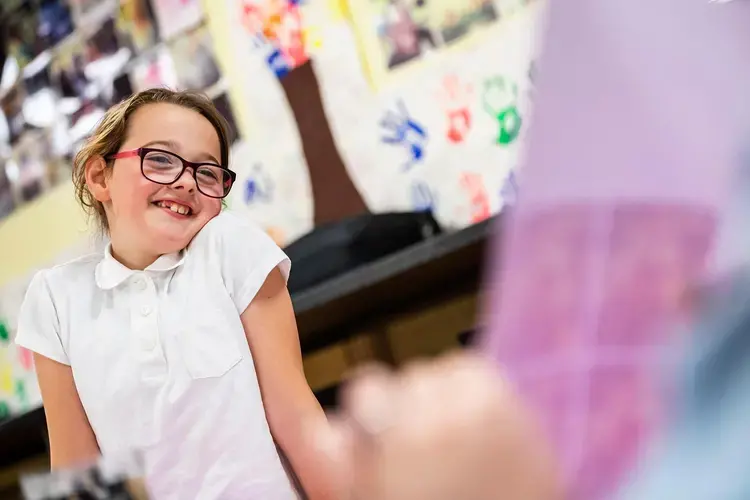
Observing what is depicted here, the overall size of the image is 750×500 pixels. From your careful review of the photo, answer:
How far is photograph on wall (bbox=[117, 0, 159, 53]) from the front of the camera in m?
0.93

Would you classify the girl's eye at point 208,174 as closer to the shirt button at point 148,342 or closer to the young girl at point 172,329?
the young girl at point 172,329

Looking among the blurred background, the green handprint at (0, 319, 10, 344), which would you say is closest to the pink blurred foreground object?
the blurred background

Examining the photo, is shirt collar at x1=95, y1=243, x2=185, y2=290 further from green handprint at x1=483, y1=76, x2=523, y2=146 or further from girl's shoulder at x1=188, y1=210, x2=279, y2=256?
green handprint at x1=483, y1=76, x2=523, y2=146

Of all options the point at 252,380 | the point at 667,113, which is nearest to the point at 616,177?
the point at 667,113

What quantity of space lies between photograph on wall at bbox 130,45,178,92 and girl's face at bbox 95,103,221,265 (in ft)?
1.11

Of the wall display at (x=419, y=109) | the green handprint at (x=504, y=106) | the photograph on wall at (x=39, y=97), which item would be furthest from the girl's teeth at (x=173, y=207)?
the photograph on wall at (x=39, y=97)

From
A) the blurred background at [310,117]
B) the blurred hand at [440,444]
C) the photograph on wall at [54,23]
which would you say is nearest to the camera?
the blurred hand at [440,444]

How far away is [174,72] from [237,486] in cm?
57

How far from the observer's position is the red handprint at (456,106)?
83 cm

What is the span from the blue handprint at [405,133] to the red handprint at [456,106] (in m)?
0.03

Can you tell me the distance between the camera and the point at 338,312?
2.24 ft

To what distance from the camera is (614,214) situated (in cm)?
25

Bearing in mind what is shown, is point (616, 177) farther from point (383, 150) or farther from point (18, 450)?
point (18, 450)

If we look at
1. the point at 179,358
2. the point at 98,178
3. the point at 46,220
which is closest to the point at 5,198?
the point at 46,220
